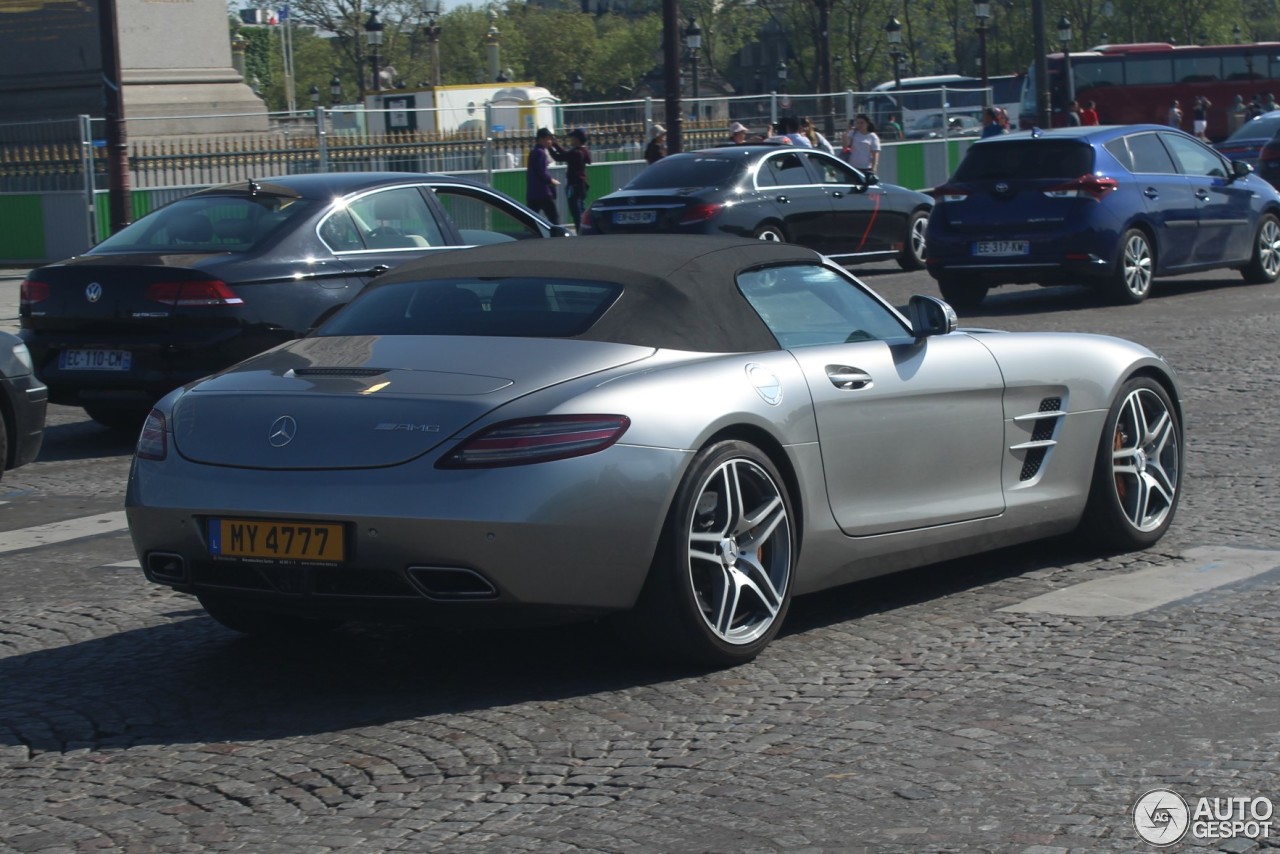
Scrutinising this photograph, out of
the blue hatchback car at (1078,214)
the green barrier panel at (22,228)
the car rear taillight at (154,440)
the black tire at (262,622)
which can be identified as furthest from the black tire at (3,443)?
the green barrier panel at (22,228)

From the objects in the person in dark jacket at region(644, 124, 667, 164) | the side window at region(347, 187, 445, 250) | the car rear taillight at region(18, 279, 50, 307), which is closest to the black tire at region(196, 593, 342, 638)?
the car rear taillight at region(18, 279, 50, 307)

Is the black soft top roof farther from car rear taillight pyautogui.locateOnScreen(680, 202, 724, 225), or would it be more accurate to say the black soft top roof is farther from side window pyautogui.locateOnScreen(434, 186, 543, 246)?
car rear taillight pyautogui.locateOnScreen(680, 202, 724, 225)

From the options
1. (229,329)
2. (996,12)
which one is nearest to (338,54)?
(996,12)

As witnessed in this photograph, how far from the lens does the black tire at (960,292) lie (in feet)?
59.0

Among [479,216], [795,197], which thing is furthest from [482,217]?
[795,197]

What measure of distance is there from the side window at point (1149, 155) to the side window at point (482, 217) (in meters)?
7.68

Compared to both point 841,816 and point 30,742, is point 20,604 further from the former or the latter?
point 841,816

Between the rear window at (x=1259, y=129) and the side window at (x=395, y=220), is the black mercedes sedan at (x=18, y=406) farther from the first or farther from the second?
the rear window at (x=1259, y=129)

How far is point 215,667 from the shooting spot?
5582mm

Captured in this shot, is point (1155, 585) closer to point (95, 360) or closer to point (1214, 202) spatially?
point (95, 360)

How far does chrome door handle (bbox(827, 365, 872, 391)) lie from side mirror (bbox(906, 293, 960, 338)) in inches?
16.6

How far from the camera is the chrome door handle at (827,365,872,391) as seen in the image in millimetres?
5809

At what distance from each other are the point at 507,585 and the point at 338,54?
399 ft

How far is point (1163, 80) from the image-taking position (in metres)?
62.3
